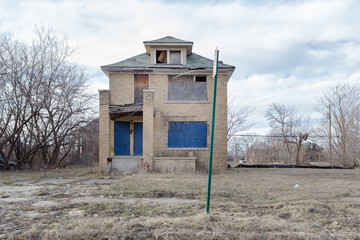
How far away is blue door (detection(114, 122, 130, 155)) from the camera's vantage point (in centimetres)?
1572

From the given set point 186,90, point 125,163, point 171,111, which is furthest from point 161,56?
point 125,163

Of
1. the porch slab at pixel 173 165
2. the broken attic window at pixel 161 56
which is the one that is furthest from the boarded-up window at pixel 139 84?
the porch slab at pixel 173 165

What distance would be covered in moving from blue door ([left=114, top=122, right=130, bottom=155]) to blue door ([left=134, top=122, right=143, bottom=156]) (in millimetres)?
387

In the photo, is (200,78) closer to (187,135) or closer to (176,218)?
(187,135)

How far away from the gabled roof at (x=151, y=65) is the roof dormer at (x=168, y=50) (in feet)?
1.66

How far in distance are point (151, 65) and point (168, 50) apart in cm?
159

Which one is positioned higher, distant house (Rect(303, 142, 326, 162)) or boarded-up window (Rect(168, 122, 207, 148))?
boarded-up window (Rect(168, 122, 207, 148))

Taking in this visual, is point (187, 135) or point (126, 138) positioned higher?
point (187, 135)

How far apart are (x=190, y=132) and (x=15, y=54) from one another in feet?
34.5

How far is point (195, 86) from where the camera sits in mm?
16062

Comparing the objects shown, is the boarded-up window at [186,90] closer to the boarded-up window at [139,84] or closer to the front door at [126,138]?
the boarded-up window at [139,84]

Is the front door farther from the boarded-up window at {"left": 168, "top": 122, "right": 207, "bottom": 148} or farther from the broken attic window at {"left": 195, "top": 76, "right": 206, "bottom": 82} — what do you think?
the broken attic window at {"left": 195, "top": 76, "right": 206, "bottom": 82}

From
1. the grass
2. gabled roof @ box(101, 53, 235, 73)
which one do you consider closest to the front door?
the grass

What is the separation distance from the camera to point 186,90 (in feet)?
52.5
